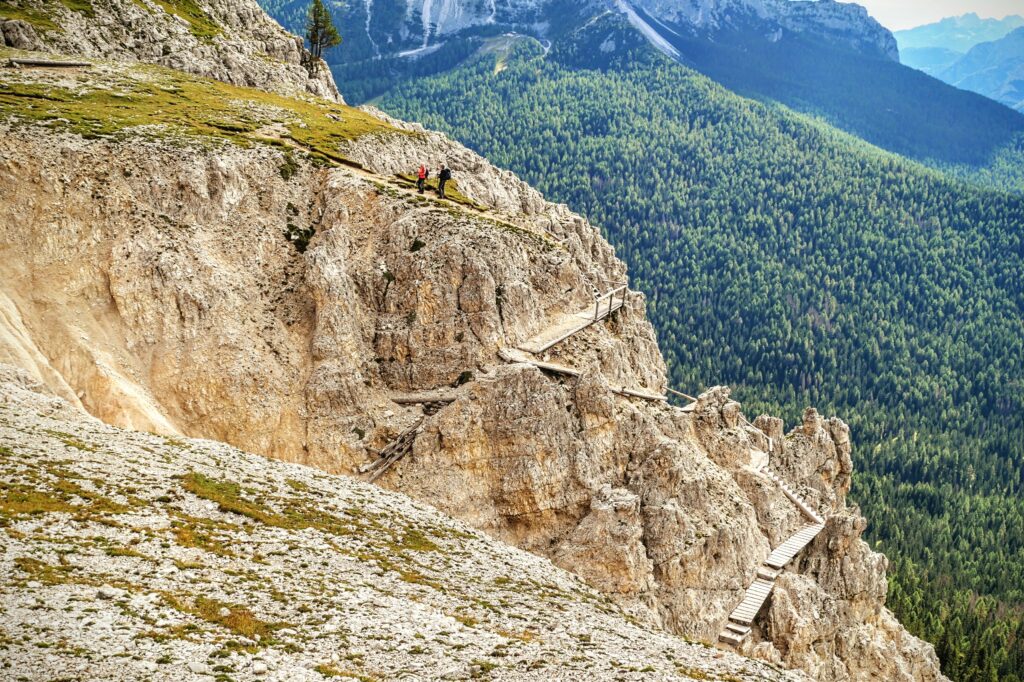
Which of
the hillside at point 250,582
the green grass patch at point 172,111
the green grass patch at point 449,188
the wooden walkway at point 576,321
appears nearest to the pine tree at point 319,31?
the green grass patch at point 172,111

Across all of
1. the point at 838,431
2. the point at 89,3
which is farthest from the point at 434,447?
the point at 89,3

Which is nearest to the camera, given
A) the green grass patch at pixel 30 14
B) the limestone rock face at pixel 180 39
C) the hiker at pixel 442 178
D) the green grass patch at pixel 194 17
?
the hiker at pixel 442 178

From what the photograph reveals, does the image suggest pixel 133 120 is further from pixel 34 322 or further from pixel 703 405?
pixel 703 405

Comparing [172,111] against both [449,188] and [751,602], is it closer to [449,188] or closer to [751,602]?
[449,188]

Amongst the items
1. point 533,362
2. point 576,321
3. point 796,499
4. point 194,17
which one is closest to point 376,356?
point 533,362

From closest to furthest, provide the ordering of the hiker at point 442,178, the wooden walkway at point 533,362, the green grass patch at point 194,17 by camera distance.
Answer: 1. the wooden walkway at point 533,362
2. the hiker at point 442,178
3. the green grass patch at point 194,17

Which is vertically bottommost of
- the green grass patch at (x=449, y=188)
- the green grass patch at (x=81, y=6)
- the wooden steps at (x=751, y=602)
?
the wooden steps at (x=751, y=602)

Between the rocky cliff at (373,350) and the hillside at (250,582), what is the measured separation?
394 inches

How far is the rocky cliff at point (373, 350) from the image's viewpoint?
75.9m

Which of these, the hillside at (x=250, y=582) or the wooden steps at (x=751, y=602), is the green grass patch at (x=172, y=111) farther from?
the wooden steps at (x=751, y=602)

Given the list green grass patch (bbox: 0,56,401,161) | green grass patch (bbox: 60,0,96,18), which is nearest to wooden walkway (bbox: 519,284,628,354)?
green grass patch (bbox: 0,56,401,161)

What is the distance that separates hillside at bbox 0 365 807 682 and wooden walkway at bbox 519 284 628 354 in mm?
21590

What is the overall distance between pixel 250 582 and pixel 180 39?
85.1 meters

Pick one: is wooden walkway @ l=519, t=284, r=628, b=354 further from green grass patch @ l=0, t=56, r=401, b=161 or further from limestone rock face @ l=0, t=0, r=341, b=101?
limestone rock face @ l=0, t=0, r=341, b=101
